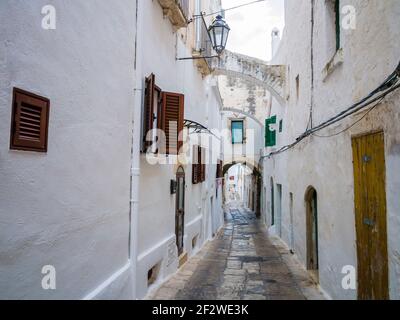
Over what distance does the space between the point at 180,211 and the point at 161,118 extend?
337cm

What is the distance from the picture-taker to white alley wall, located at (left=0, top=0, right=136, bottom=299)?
2.61 m

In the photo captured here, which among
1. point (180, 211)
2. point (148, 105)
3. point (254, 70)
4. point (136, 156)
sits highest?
point (254, 70)

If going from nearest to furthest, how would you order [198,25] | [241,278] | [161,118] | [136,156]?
1. [136,156]
2. [161,118]
3. [241,278]
4. [198,25]

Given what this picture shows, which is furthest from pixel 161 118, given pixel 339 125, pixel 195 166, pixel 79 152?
pixel 195 166

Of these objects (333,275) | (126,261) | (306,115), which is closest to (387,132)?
(333,275)

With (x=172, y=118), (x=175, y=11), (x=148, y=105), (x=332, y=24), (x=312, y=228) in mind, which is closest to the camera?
(x=148, y=105)

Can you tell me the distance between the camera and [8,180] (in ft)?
8.38

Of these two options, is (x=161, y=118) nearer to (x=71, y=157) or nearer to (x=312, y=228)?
(x=71, y=157)

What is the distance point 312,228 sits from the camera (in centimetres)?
836

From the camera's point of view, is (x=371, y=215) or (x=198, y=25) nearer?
(x=371, y=215)

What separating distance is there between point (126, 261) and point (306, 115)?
5.57 metres

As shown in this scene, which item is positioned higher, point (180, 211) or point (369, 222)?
point (369, 222)

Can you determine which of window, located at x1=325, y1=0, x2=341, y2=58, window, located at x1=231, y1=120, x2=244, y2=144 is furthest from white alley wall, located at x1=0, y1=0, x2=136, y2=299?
window, located at x1=231, y1=120, x2=244, y2=144

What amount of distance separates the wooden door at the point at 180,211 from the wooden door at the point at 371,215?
456cm
